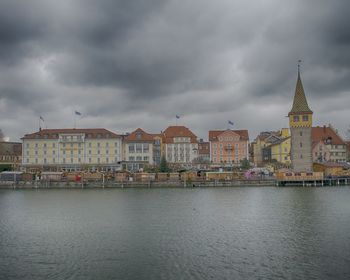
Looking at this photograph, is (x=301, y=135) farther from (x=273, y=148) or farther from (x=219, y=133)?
(x=219, y=133)

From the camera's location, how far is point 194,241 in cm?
2761

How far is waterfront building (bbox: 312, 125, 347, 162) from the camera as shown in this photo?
370 feet

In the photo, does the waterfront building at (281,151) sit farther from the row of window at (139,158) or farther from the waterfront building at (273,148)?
the row of window at (139,158)

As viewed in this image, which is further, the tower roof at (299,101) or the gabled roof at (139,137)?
the gabled roof at (139,137)

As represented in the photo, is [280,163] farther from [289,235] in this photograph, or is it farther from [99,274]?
[99,274]

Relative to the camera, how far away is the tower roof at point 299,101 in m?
93.1

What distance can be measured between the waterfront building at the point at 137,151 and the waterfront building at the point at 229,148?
1864cm

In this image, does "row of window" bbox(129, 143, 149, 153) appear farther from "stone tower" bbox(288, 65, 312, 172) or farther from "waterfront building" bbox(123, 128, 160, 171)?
"stone tower" bbox(288, 65, 312, 172)

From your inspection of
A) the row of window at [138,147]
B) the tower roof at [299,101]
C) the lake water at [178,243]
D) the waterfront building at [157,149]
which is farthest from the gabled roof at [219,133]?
the lake water at [178,243]

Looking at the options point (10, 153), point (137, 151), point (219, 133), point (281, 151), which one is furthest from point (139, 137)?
Result: point (10, 153)

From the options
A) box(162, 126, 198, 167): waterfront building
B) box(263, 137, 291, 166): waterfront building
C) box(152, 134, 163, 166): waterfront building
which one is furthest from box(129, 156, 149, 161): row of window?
box(263, 137, 291, 166): waterfront building

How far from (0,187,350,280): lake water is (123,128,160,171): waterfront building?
65174mm

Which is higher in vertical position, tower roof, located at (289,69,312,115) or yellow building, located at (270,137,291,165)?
tower roof, located at (289,69,312,115)

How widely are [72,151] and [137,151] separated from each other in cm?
1664
